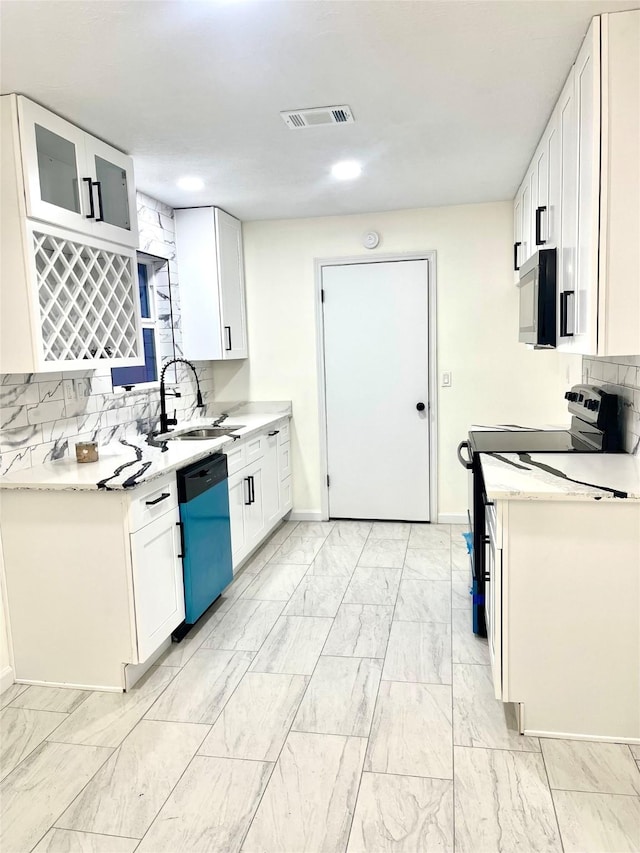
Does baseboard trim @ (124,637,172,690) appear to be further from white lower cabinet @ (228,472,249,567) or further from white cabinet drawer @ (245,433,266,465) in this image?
white cabinet drawer @ (245,433,266,465)

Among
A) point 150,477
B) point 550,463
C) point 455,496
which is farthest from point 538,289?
point 455,496

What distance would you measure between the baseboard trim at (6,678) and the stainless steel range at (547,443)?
2.05m

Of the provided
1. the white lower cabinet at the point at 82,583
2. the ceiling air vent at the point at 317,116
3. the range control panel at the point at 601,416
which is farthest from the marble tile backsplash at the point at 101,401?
the range control panel at the point at 601,416

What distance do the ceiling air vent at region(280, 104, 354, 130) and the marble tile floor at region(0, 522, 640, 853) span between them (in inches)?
91.9

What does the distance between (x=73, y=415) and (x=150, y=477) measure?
816mm

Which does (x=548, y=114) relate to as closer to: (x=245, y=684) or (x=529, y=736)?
(x=529, y=736)

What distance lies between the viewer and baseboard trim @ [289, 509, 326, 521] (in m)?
4.96

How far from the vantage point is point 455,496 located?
15.5 feet

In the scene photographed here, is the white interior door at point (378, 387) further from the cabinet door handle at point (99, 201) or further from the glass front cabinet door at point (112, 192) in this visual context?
the cabinet door handle at point (99, 201)

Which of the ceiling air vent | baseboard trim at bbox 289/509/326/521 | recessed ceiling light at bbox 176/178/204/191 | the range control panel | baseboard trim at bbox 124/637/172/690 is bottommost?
baseboard trim at bbox 124/637/172/690

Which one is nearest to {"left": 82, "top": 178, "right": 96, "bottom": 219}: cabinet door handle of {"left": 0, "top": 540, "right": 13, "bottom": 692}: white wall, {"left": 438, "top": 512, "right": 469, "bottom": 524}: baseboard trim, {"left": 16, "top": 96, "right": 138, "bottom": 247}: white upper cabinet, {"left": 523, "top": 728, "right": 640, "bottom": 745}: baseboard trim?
{"left": 16, "top": 96, "right": 138, "bottom": 247}: white upper cabinet

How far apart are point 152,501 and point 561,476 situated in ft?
5.32

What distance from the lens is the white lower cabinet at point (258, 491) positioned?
369cm

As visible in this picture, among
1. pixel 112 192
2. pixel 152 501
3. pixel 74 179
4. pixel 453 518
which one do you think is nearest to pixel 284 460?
pixel 453 518
